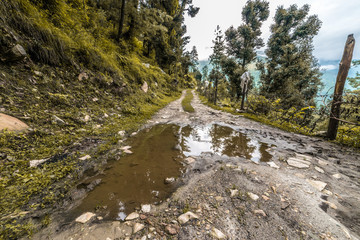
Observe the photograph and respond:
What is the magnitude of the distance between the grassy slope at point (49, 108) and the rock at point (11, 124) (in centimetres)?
16

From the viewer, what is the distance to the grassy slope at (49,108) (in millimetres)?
2041

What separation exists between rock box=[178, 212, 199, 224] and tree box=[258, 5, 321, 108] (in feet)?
53.8

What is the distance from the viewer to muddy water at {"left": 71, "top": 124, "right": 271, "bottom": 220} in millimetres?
2094

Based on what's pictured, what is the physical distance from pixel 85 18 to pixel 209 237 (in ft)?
41.0

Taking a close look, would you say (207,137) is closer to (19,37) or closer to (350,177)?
(350,177)

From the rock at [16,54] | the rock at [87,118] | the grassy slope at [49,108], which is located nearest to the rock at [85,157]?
the grassy slope at [49,108]

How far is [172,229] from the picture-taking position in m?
1.72

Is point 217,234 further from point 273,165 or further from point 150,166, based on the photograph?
point 273,165

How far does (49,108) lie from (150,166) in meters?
3.74

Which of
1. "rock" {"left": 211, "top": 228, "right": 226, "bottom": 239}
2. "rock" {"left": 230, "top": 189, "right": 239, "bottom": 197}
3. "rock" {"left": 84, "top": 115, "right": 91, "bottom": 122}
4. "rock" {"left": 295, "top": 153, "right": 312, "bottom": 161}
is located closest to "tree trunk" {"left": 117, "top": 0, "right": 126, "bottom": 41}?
"rock" {"left": 84, "top": 115, "right": 91, "bottom": 122}

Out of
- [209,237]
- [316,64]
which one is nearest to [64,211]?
[209,237]

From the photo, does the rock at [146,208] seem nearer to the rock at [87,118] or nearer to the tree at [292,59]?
the rock at [87,118]

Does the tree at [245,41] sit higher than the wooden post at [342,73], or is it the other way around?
the tree at [245,41]

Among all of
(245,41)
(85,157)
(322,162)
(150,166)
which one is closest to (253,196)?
(150,166)
